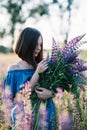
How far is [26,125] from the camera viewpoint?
2.82 meters

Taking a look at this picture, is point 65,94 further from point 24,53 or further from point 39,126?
point 39,126

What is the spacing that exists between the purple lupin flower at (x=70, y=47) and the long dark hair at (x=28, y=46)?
384mm

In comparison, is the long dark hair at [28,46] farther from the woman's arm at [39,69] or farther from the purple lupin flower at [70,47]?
the purple lupin flower at [70,47]

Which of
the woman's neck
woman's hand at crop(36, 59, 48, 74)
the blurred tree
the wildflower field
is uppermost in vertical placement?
the blurred tree

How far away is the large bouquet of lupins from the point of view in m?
3.60

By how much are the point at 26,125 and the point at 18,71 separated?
130 centimetres

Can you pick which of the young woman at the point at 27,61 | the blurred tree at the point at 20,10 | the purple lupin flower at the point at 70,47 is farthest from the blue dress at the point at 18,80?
the blurred tree at the point at 20,10

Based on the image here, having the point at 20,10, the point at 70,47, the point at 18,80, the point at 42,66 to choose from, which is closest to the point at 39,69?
the point at 42,66

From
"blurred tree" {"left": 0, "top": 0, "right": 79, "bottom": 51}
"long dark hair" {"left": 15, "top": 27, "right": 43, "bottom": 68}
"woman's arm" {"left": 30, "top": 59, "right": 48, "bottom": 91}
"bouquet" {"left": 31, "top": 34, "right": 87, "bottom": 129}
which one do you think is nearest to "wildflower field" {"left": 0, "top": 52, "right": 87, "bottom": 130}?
"bouquet" {"left": 31, "top": 34, "right": 87, "bottom": 129}

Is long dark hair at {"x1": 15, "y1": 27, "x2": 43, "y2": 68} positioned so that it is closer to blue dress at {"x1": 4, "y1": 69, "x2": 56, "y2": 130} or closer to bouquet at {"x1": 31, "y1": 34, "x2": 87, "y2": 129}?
blue dress at {"x1": 4, "y1": 69, "x2": 56, "y2": 130}

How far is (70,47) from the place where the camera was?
3.60 metres

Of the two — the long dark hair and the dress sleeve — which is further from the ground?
the long dark hair

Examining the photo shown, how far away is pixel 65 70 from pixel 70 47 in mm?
185

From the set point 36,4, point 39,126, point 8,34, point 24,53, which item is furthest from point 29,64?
point 36,4
